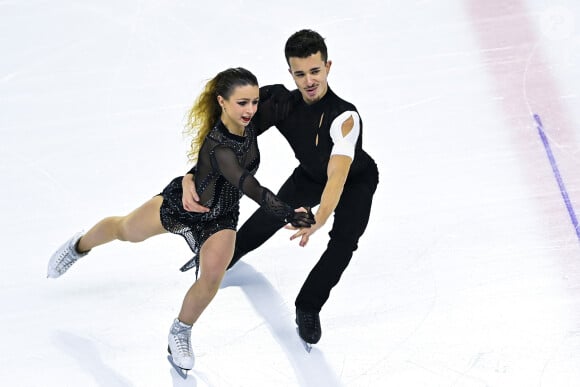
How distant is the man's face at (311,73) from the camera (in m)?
3.62

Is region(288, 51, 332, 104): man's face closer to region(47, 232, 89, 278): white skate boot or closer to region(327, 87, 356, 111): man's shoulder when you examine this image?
region(327, 87, 356, 111): man's shoulder

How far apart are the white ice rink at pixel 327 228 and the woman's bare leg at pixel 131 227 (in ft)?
0.79

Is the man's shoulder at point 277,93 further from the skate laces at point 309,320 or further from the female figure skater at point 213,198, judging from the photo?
the skate laces at point 309,320

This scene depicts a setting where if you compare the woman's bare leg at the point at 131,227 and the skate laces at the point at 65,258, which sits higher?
the woman's bare leg at the point at 131,227

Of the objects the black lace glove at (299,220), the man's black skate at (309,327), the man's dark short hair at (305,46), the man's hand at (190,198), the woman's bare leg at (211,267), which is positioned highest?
the man's dark short hair at (305,46)

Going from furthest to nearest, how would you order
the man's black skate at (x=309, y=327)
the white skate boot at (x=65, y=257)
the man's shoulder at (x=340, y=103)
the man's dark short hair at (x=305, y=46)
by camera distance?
1. the white skate boot at (x=65, y=257)
2. the man's black skate at (x=309, y=327)
3. the man's shoulder at (x=340, y=103)
4. the man's dark short hair at (x=305, y=46)

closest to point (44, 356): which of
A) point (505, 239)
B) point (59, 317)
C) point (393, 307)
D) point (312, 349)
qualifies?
point (59, 317)

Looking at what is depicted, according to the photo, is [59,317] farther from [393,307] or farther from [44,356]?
[393,307]

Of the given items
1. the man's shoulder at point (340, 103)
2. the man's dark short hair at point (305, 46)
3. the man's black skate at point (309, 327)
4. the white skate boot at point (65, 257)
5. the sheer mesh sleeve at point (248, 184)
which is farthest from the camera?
the white skate boot at point (65, 257)

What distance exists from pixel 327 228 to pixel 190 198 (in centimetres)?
96

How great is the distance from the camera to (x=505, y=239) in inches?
166

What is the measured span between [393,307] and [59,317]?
53.0 inches

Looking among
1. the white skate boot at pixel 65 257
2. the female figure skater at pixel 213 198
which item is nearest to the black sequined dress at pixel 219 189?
the female figure skater at pixel 213 198

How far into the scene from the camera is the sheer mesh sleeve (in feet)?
11.1
